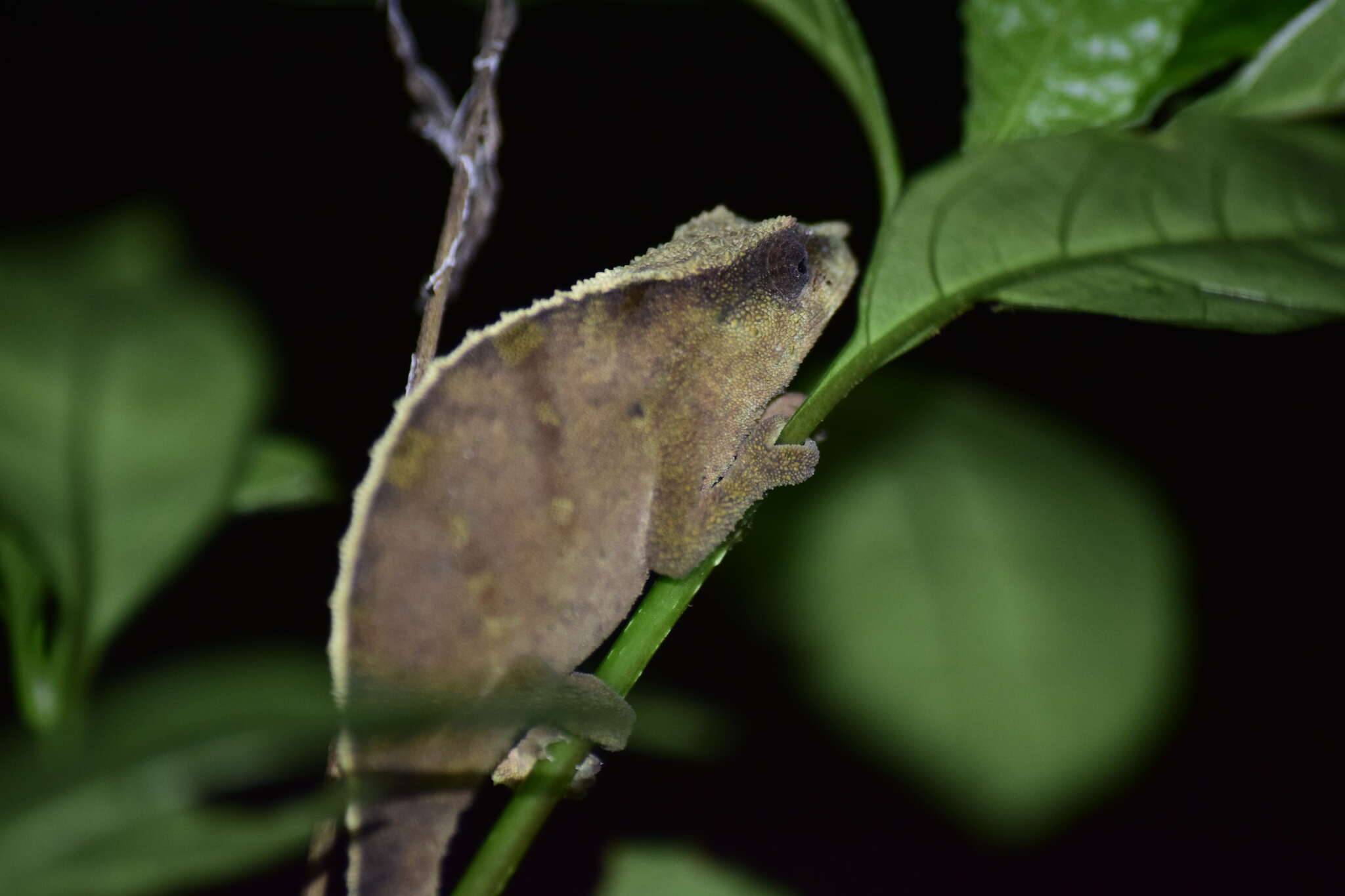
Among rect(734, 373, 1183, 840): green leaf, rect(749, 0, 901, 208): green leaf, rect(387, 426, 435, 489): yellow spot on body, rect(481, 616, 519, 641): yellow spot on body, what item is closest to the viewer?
rect(734, 373, 1183, 840): green leaf

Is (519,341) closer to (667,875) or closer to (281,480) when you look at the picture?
(281,480)

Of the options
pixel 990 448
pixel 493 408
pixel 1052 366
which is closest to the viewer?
pixel 990 448

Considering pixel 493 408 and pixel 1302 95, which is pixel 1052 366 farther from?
pixel 493 408

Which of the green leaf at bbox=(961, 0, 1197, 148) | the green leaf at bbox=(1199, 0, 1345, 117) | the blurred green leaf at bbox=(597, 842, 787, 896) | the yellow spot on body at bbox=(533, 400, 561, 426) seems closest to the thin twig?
the yellow spot on body at bbox=(533, 400, 561, 426)

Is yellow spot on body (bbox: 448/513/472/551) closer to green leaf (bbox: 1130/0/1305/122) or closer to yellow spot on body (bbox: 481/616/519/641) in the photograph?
yellow spot on body (bbox: 481/616/519/641)

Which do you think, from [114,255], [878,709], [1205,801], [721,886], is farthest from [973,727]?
[1205,801]
